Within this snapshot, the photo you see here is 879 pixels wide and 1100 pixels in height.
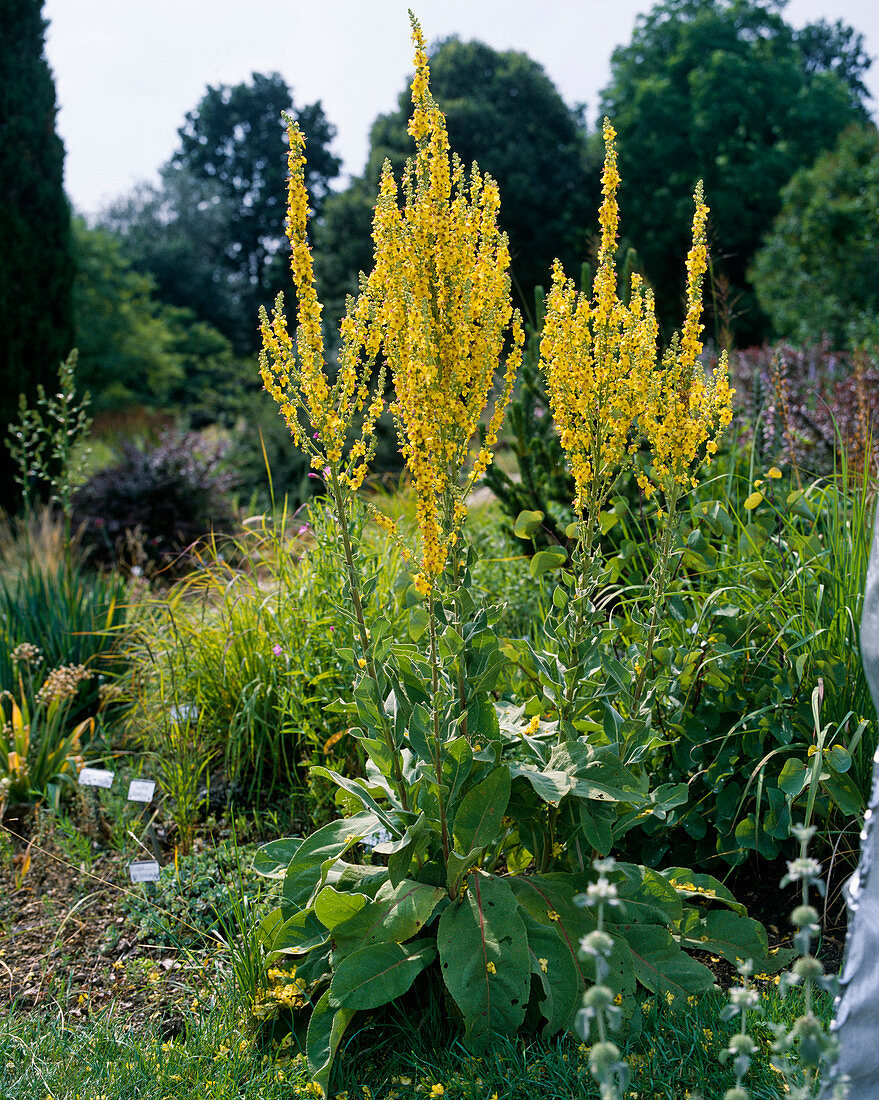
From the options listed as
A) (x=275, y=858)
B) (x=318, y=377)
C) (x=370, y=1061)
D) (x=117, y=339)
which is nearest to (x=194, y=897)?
(x=275, y=858)

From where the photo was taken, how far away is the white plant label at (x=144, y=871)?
268 cm

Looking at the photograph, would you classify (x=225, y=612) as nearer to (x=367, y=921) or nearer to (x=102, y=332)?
(x=367, y=921)

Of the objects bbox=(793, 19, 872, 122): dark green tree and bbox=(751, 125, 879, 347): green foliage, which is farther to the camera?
bbox=(793, 19, 872, 122): dark green tree

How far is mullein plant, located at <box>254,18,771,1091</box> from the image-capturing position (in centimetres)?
181

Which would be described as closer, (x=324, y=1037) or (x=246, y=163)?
(x=324, y=1037)

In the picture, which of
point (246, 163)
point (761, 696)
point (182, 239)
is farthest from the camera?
point (246, 163)

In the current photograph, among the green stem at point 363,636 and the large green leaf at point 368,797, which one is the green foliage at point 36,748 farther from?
the green stem at point 363,636

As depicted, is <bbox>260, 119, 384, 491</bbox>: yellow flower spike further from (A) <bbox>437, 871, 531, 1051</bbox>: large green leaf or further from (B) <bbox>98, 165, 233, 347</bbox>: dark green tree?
(B) <bbox>98, 165, 233, 347</bbox>: dark green tree

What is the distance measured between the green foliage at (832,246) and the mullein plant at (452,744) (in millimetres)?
13040

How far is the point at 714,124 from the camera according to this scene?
2298 cm

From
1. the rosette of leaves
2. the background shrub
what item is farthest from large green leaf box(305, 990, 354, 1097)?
the background shrub

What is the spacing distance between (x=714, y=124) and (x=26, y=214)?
20.3m

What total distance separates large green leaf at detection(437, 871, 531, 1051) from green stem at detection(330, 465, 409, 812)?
1.09 ft

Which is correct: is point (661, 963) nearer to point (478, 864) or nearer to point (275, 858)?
point (478, 864)
